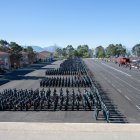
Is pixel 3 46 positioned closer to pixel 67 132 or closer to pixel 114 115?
pixel 114 115

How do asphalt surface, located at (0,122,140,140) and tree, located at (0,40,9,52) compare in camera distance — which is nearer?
asphalt surface, located at (0,122,140,140)

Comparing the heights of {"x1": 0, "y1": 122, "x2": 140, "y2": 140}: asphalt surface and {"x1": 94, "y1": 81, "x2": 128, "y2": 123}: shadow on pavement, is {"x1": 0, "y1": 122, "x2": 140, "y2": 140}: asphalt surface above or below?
above

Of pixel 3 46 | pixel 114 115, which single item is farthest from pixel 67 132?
pixel 3 46

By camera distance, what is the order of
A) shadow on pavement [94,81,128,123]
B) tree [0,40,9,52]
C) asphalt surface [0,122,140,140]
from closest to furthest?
asphalt surface [0,122,140,140], shadow on pavement [94,81,128,123], tree [0,40,9,52]

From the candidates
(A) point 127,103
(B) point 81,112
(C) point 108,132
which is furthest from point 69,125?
(A) point 127,103

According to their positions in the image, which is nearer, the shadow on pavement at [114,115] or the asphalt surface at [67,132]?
the asphalt surface at [67,132]

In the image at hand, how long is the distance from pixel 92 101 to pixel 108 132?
46.9 feet

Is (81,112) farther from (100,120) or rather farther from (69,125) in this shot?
(69,125)

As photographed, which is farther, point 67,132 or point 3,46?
point 3,46

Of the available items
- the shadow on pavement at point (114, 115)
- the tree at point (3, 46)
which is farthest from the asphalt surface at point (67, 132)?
the tree at point (3, 46)

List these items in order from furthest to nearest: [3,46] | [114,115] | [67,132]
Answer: [3,46], [114,115], [67,132]

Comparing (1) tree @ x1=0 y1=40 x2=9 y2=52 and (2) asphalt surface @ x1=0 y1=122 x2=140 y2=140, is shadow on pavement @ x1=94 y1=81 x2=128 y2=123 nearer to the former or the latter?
(2) asphalt surface @ x1=0 y1=122 x2=140 y2=140

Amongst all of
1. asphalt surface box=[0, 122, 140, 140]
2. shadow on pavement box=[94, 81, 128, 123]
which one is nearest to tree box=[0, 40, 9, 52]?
shadow on pavement box=[94, 81, 128, 123]

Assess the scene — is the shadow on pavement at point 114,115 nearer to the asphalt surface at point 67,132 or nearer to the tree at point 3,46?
the asphalt surface at point 67,132
